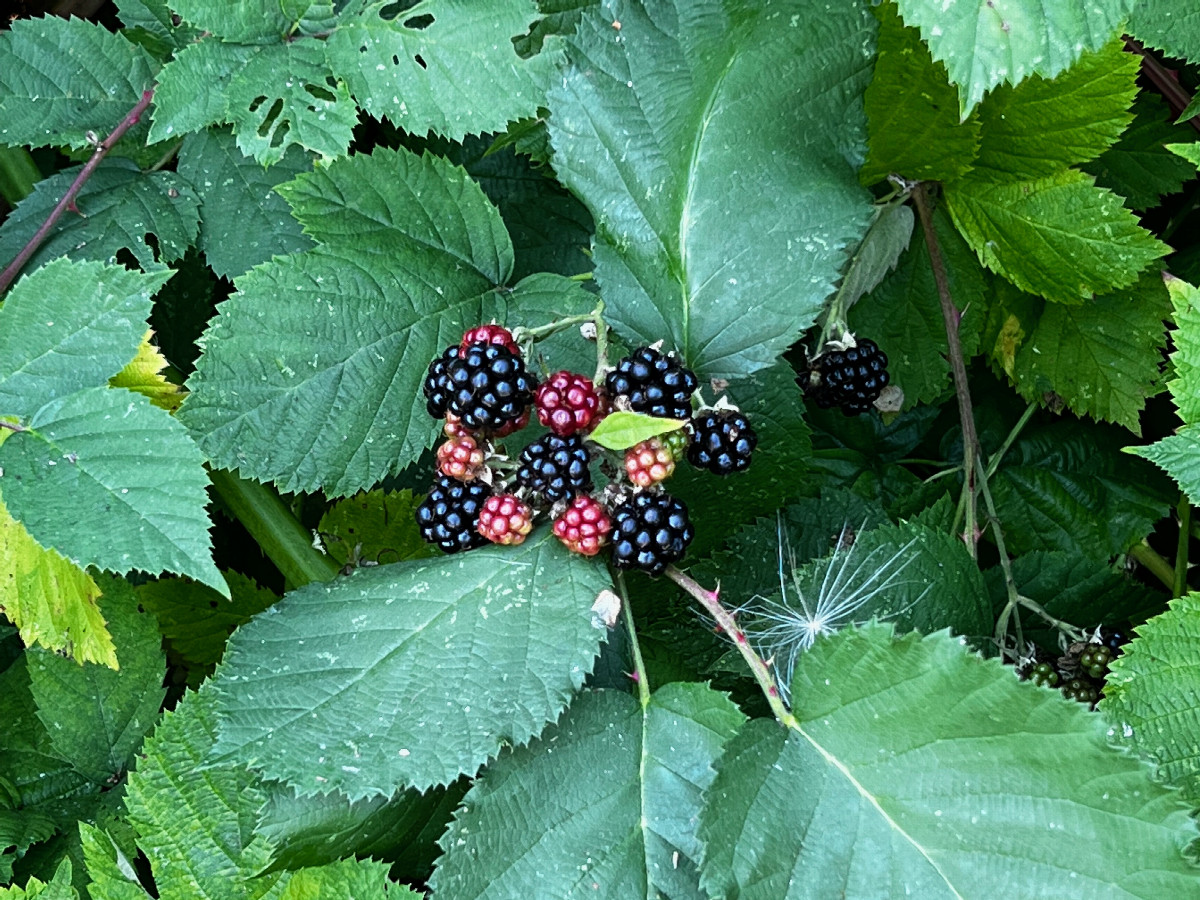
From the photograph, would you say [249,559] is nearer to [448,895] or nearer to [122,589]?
[122,589]

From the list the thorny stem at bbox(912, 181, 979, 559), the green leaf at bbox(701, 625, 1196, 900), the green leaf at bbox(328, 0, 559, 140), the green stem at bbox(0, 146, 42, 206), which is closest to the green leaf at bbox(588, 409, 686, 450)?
the green leaf at bbox(701, 625, 1196, 900)

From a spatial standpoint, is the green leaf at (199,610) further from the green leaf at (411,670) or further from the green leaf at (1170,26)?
the green leaf at (1170,26)

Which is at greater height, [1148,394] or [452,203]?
[452,203]

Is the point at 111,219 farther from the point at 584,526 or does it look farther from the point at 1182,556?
the point at 1182,556

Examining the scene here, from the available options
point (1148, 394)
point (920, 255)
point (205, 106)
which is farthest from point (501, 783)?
point (1148, 394)

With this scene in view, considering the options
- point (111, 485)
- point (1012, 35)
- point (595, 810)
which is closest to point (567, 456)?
point (595, 810)

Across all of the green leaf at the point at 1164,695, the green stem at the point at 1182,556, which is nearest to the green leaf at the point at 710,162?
the green leaf at the point at 1164,695

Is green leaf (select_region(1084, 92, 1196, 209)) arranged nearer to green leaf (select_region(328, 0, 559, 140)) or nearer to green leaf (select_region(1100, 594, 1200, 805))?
green leaf (select_region(1100, 594, 1200, 805))
